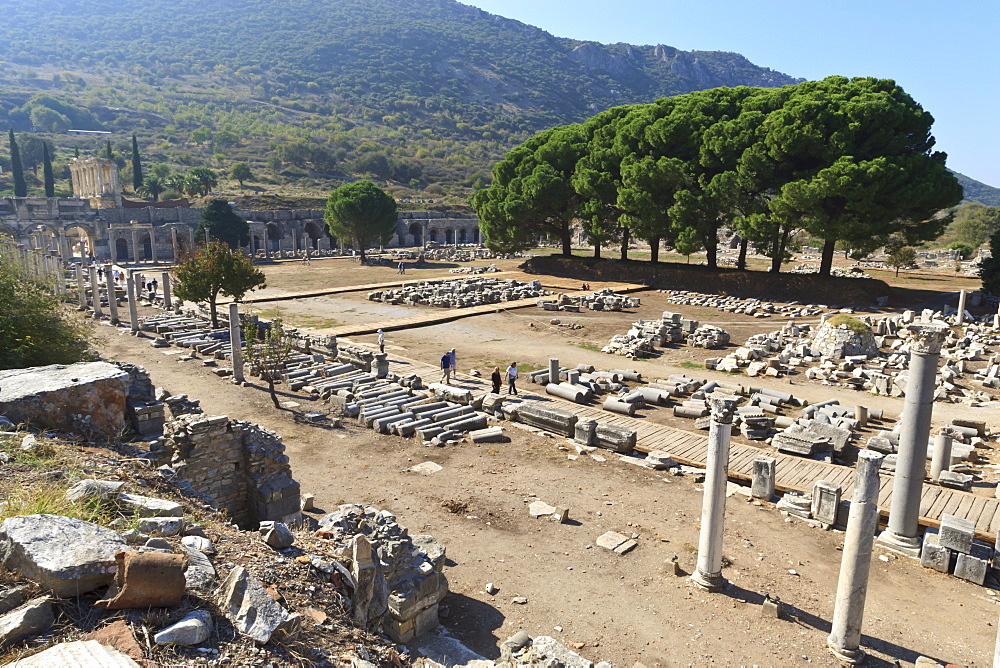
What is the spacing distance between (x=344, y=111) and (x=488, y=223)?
154 meters

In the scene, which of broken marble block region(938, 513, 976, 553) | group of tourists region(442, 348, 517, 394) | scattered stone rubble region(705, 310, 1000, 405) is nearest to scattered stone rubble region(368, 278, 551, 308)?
group of tourists region(442, 348, 517, 394)

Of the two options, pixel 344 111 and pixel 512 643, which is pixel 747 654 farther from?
pixel 344 111

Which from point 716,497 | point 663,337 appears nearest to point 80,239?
point 663,337

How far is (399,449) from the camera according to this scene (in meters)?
15.5

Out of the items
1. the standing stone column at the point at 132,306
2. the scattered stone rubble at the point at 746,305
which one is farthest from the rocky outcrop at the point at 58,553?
the scattered stone rubble at the point at 746,305

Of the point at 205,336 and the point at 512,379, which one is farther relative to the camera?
the point at 205,336

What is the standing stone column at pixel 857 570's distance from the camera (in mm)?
7996

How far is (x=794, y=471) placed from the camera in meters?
13.8

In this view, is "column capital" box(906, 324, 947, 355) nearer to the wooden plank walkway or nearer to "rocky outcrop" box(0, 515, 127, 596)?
the wooden plank walkway

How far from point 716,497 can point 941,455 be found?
7133 mm

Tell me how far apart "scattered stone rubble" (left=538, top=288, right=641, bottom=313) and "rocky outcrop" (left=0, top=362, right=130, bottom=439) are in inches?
1103

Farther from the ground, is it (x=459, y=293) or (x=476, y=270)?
(x=476, y=270)

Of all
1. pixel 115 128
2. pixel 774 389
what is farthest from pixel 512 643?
pixel 115 128

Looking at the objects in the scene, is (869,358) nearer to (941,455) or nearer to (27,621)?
(941,455)
